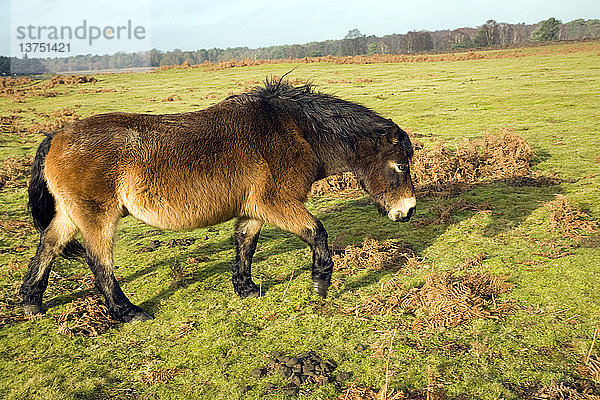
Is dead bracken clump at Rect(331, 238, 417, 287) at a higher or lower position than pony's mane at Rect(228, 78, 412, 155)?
lower

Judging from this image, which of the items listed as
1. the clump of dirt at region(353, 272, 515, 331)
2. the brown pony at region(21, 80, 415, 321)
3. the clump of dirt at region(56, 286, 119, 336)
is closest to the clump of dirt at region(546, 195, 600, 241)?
the clump of dirt at region(353, 272, 515, 331)

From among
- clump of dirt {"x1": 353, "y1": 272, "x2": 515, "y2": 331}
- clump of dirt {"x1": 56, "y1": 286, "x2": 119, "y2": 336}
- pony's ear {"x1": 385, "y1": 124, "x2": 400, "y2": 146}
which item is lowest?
clump of dirt {"x1": 56, "y1": 286, "x2": 119, "y2": 336}

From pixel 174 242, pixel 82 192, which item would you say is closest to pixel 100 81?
pixel 174 242

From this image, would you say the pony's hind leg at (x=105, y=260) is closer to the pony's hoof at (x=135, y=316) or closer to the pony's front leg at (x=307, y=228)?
the pony's hoof at (x=135, y=316)

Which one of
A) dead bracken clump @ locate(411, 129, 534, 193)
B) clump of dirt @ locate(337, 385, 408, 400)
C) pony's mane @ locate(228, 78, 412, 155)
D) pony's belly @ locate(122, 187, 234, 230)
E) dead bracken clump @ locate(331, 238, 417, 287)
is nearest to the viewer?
clump of dirt @ locate(337, 385, 408, 400)

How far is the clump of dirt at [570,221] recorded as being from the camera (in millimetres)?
6684

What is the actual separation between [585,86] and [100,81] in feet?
127

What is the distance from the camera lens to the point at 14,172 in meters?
12.5

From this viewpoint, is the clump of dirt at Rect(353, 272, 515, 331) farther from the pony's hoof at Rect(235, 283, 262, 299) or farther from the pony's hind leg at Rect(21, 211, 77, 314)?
the pony's hind leg at Rect(21, 211, 77, 314)

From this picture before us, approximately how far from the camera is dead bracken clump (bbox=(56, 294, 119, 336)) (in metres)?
4.92

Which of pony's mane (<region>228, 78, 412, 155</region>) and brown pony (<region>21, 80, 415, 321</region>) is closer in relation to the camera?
brown pony (<region>21, 80, 415, 321</region>)

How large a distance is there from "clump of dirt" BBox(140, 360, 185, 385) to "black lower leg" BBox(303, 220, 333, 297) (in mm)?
1921

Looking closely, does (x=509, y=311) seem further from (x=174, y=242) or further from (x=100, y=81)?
(x=100, y=81)

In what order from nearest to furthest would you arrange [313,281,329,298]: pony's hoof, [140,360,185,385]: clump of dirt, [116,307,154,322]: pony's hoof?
[140,360,185,385]: clump of dirt, [116,307,154,322]: pony's hoof, [313,281,329,298]: pony's hoof
